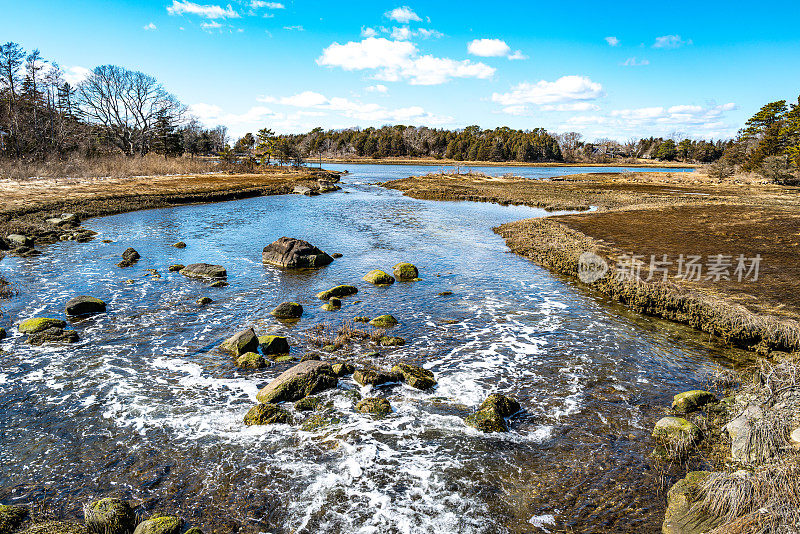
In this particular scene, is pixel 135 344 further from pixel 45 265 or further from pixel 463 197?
pixel 463 197

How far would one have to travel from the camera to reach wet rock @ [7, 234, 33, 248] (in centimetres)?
2883

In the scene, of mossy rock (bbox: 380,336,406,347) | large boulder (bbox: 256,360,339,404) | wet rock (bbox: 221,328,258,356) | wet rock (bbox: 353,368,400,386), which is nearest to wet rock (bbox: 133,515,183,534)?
large boulder (bbox: 256,360,339,404)

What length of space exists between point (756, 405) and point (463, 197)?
5816cm

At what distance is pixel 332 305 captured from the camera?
63.3 feet

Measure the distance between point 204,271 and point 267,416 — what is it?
→ 15548mm

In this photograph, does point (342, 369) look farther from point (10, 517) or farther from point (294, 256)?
point (294, 256)

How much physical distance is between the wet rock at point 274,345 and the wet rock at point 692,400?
12512 mm

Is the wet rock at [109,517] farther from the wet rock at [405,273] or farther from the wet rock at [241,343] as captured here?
the wet rock at [405,273]

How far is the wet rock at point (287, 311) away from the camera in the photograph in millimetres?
18016

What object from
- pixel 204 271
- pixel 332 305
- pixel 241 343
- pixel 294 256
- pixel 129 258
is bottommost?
pixel 241 343

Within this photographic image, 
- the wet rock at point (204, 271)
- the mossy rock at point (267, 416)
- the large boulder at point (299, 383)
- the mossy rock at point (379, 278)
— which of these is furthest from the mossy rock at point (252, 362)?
the wet rock at point (204, 271)

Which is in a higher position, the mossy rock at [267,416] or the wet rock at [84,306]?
the wet rock at [84,306]

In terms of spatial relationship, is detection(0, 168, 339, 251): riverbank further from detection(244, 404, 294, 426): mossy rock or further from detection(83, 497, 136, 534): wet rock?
detection(83, 497, 136, 534): wet rock

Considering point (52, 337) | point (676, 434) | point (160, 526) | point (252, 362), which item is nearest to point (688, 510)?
point (676, 434)
